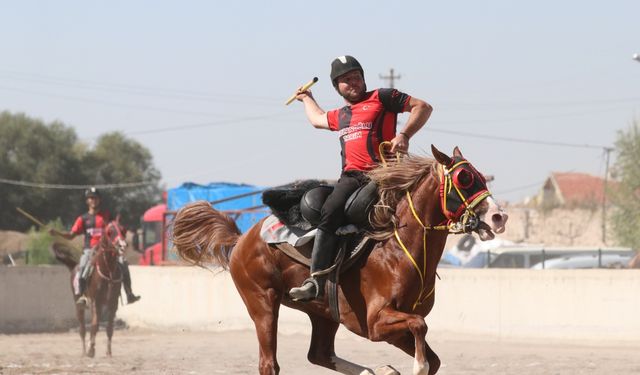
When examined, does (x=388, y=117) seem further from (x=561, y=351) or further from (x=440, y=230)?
(x=561, y=351)

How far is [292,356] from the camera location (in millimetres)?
17812

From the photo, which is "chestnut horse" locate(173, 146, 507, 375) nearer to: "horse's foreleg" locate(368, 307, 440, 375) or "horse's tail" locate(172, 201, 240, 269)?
"horse's foreleg" locate(368, 307, 440, 375)

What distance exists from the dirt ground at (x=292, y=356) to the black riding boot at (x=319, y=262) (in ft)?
17.5

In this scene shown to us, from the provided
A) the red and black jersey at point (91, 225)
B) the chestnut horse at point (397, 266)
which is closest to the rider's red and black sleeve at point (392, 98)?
the chestnut horse at point (397, 266)

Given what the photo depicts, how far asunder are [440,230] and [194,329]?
50.7 feet

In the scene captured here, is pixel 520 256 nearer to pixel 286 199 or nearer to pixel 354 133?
pixel 286 199

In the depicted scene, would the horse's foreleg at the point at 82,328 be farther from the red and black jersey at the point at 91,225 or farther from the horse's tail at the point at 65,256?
the red and black jersey at the point at 91,225

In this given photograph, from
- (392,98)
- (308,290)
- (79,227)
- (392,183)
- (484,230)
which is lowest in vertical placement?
(308,290)

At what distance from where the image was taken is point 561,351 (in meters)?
17.4

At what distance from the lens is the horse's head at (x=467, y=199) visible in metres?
8.92

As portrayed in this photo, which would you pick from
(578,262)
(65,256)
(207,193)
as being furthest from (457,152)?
(207,193)

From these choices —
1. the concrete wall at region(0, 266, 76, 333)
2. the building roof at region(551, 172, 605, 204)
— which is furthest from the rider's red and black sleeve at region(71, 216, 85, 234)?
the building roof at region(551, 172, 605, 204)

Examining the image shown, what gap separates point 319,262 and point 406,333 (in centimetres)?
105

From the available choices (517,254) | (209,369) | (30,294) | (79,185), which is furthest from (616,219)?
(79,185)
